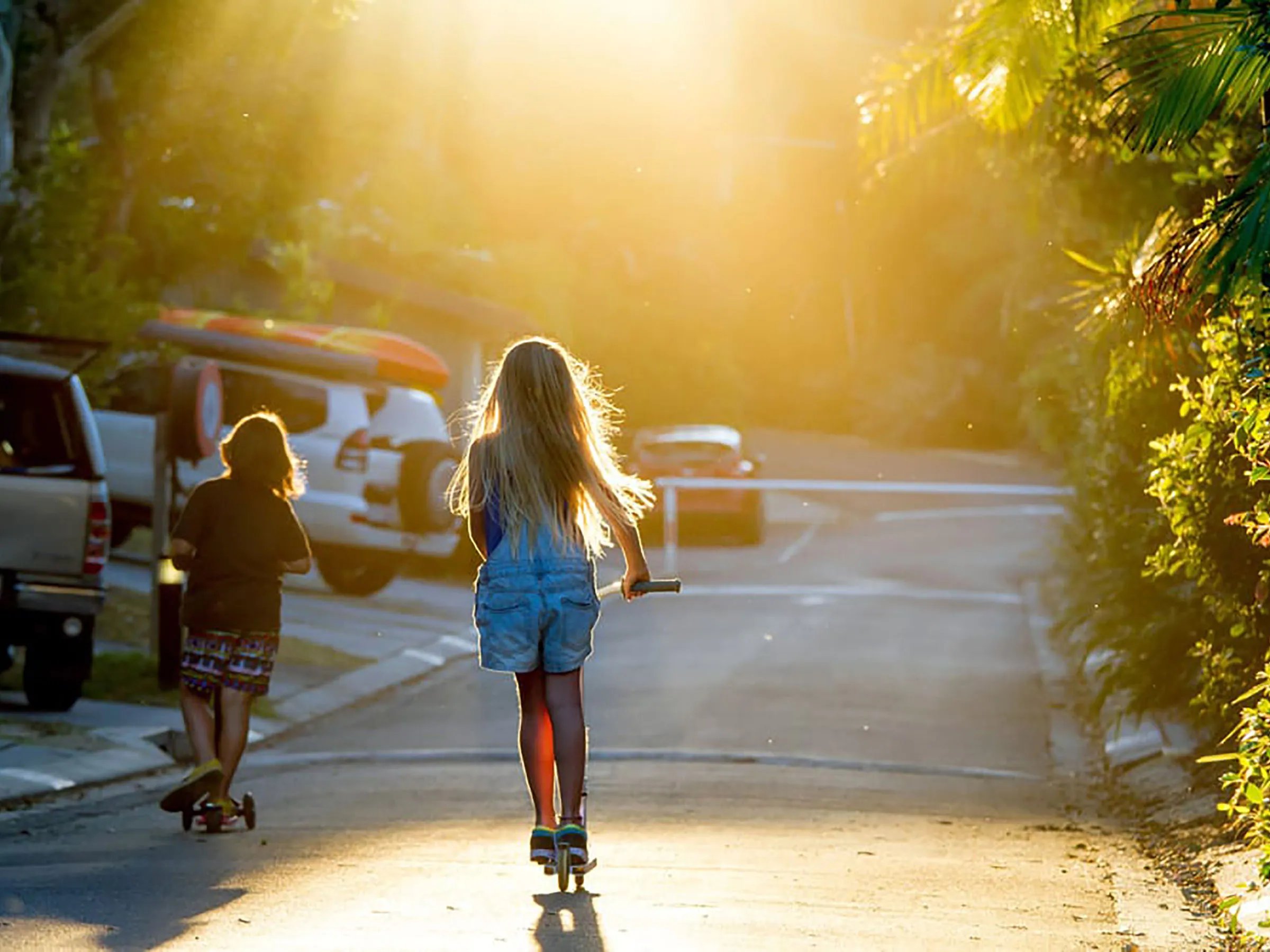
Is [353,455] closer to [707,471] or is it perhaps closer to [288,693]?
[288,693]

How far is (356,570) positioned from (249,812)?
45.5 feet

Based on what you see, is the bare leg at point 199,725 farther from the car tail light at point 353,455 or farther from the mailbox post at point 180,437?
the car tail light at point 353,455

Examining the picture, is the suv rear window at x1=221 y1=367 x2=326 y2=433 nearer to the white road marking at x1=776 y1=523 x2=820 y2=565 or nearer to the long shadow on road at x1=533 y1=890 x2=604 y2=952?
the white road marking at x1=776 y1=523 x2=820 y2=565

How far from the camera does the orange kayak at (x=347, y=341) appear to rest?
78.1 ft

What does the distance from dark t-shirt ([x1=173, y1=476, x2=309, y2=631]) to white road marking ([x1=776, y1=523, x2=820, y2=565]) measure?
21.3 meters

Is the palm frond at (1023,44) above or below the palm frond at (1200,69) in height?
above

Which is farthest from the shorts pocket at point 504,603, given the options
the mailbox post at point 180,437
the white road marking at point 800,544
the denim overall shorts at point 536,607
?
the white road marking at point 800,544

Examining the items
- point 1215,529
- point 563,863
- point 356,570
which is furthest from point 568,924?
point 356,570

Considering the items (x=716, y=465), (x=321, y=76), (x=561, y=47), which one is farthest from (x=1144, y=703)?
(x=561, y=47)

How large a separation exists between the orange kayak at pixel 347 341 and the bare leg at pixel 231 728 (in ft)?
47.5

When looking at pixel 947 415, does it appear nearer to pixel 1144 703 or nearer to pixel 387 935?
pixel 1144 703

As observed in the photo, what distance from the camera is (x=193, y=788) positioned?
893cm

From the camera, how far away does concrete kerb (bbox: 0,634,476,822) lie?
34.2 ft

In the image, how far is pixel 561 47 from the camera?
48.2 meters
